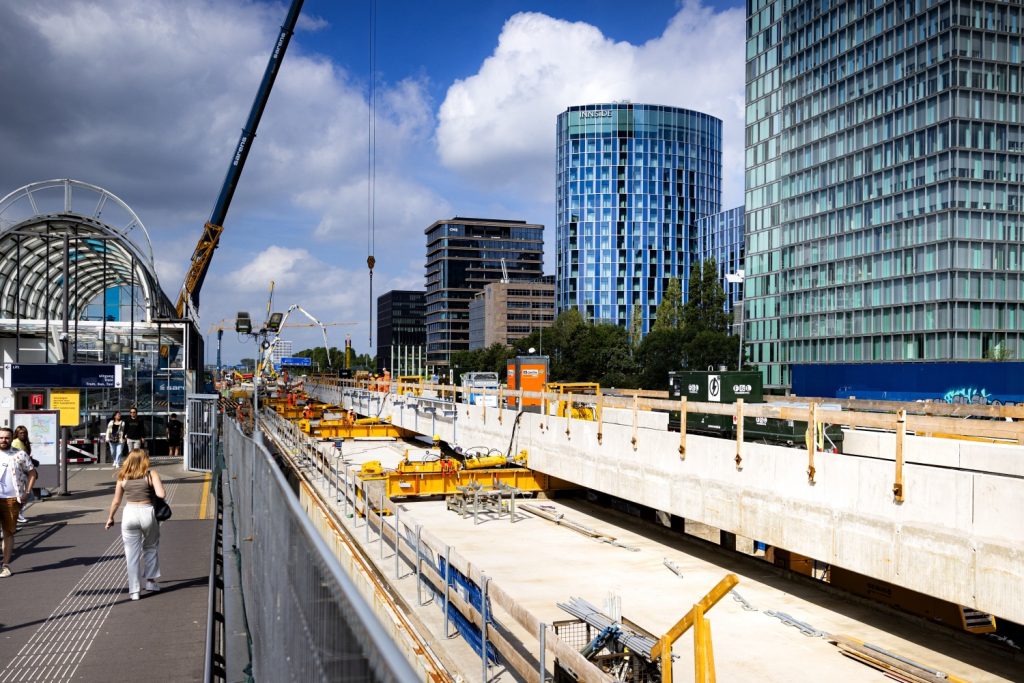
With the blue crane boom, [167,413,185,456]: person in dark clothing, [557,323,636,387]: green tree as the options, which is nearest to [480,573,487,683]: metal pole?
[167,413,185,456]: person in dark clothing

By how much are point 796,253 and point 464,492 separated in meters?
60.6

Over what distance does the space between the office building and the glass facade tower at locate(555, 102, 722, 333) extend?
253 inches

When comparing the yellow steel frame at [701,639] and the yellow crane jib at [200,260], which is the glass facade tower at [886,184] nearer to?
the yellow crane jib at [200,260]

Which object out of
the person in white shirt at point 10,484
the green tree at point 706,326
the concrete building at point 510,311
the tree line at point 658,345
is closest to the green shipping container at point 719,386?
the person in white shirt at point 10,484

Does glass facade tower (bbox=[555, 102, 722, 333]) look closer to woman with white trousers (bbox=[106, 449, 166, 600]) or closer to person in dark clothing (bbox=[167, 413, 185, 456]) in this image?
person in dark clothing (bbox=[167, 413, 185, 456])

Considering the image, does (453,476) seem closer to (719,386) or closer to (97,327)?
(719,386)

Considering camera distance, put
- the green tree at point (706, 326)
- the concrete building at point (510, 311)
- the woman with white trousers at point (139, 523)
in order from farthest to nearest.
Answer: the concrete building at point (510, 311) → the green tree at point (706, 326) → the woman with white trousers at point (139, 523)

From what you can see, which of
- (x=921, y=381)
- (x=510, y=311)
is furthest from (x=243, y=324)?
(x=510, y=311)

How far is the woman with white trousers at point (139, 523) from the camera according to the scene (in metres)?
8.92

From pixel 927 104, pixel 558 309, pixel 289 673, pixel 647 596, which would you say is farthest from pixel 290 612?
pixel 558 309

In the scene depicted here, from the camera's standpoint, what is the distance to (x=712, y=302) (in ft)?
266

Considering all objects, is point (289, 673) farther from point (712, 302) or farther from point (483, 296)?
point (483, 296)

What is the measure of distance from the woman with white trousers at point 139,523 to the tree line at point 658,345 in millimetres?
60562

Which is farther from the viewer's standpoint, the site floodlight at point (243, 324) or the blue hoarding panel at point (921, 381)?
the blue hoarding panel at point (921, 381)
